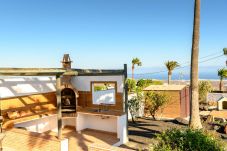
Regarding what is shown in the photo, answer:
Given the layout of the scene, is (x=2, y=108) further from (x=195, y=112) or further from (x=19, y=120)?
(x=195, y=112)

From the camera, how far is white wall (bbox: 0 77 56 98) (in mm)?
15141

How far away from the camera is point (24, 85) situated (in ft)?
53.5

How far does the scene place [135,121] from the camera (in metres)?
22.3

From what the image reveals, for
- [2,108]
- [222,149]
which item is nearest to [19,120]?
[2,108]

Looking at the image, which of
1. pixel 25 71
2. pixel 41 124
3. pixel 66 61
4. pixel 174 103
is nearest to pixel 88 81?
pixel 66 61

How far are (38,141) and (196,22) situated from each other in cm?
1041

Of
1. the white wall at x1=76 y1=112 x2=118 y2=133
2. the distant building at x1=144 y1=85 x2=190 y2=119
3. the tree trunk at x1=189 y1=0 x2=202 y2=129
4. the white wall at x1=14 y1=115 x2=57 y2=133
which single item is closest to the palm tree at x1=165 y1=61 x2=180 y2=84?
the distant building at x1=144 y1=85 x2=190 y2=119

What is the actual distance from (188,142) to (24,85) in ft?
38.0

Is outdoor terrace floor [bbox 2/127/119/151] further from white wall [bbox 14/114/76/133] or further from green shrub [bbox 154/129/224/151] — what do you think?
green shrub [bbox 154/129/224/151]

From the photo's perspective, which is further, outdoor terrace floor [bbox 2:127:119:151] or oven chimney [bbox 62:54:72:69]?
oven chimney [bbox 62:54:72:69]

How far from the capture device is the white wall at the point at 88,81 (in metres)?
16.4

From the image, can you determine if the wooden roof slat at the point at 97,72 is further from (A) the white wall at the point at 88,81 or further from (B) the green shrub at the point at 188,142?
(B) the green shrub at the point at 188,142

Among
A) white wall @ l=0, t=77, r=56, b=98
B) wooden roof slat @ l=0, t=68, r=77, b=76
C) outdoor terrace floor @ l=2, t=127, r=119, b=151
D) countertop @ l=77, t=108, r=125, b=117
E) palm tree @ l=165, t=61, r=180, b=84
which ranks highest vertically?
palm tree @ l=165, t=61, r=180, b=84

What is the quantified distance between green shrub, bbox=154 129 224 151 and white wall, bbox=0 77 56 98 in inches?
405
